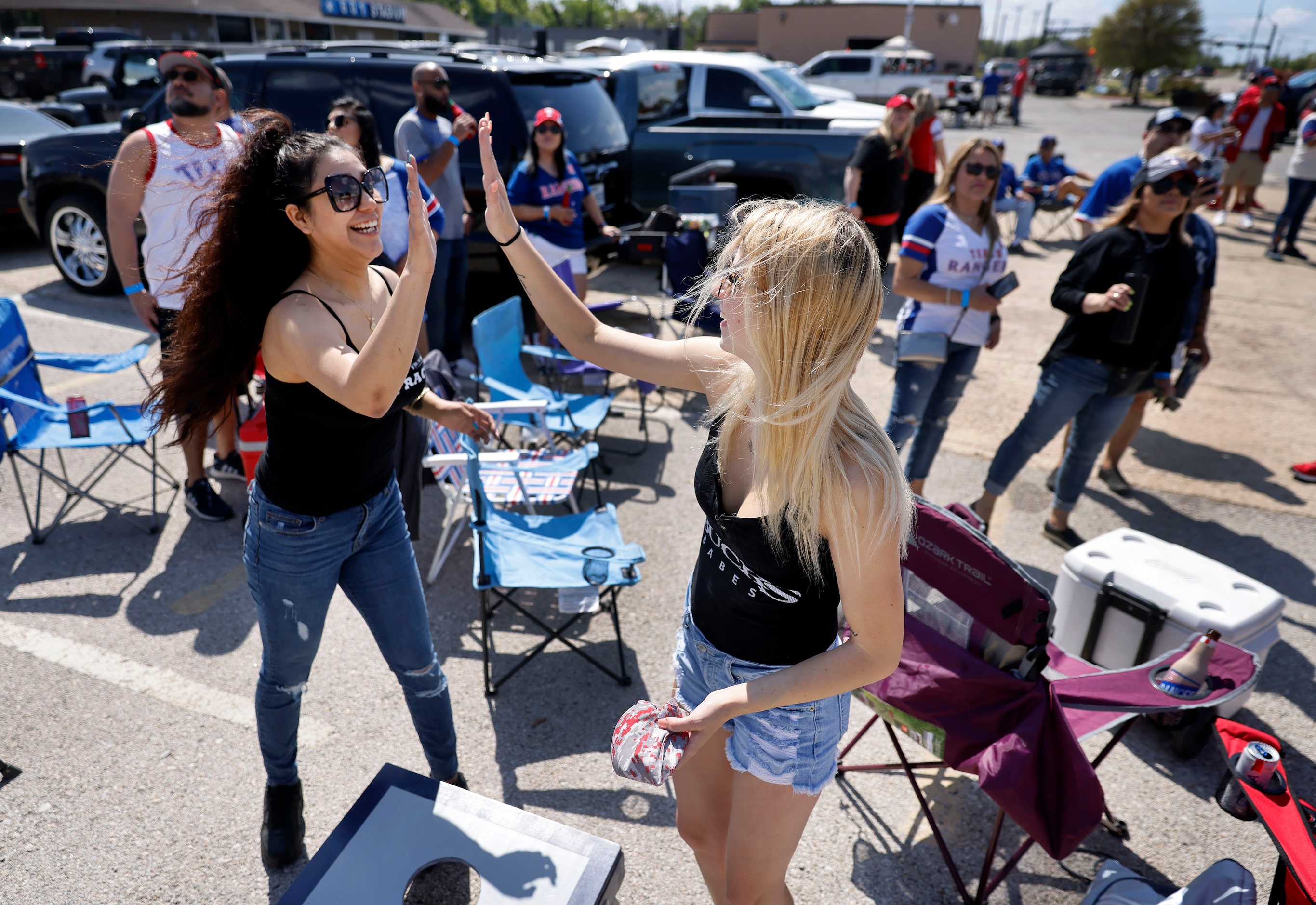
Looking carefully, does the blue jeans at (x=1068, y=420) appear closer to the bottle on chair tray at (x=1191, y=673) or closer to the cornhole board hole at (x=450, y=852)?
the bottle on chair tray at (x=1191, y=673)

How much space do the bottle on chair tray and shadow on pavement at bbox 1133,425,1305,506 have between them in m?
3.20

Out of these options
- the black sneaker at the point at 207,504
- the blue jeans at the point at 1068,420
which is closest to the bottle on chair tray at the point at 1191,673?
the blue jeans at the point at 1068,420

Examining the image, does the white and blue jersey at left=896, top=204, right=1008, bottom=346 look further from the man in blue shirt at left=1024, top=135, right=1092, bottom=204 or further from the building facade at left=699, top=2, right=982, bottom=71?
the building facade at left=699, top=2, right=982, bottom=71

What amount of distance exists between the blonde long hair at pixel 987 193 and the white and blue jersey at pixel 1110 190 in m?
1.81

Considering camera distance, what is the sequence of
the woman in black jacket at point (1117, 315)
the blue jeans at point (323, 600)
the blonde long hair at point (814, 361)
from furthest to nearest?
the woman in black jacket at point (1117, 315) → the blue jeans at point (323, 600) → the blonde long hair at point (814, 361)

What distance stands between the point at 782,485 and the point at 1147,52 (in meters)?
56.7

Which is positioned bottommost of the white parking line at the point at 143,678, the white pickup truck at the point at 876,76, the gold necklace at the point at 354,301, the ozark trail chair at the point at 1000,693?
the white parking line at the point at 143,678

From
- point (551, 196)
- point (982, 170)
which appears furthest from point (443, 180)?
point (982, 170)

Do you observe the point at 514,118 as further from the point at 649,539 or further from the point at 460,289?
the point at 649,539

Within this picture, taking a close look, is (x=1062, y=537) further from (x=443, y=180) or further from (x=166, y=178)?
(x=166, y=178)

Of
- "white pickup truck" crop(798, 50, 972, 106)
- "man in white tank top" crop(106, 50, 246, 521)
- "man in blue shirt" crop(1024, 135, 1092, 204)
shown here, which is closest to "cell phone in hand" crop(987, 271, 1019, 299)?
"man in white tank top" crop(106, 50, 246, 521)

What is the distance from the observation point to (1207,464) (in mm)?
5094

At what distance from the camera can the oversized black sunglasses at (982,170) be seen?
3.41 metres

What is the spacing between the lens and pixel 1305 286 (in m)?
8.91
